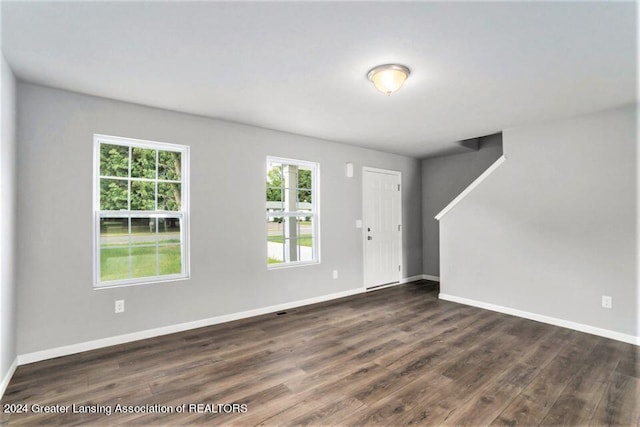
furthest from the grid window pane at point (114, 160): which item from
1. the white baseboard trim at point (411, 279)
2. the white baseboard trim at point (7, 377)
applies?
the white baseboard trim at point (411, 279)

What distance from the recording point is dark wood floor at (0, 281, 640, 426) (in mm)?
1989

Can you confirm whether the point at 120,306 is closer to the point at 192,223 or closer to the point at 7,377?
the point at 7,377

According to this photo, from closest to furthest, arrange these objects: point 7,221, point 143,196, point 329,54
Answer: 1. point 329,54
2. point 7,221
3. point 143,196

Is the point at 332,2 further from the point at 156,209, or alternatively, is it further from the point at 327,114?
the point at 156,209

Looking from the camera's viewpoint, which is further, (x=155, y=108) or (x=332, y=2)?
(x=155, y=108)

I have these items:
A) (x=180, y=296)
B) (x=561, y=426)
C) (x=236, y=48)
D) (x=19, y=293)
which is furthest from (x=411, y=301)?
(x=19, y=293)

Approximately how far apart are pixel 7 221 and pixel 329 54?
2735 mm

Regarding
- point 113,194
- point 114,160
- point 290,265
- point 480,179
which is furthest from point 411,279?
point 114,160

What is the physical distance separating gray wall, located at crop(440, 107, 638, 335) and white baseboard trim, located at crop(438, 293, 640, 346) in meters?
0.05

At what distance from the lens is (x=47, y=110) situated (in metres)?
2.80

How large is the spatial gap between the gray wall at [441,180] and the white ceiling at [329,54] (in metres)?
1.87

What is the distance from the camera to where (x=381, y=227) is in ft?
18.2

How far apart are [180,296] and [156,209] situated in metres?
0.99

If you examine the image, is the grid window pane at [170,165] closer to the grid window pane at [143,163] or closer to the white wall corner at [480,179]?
the grid window pane at [143,163]
